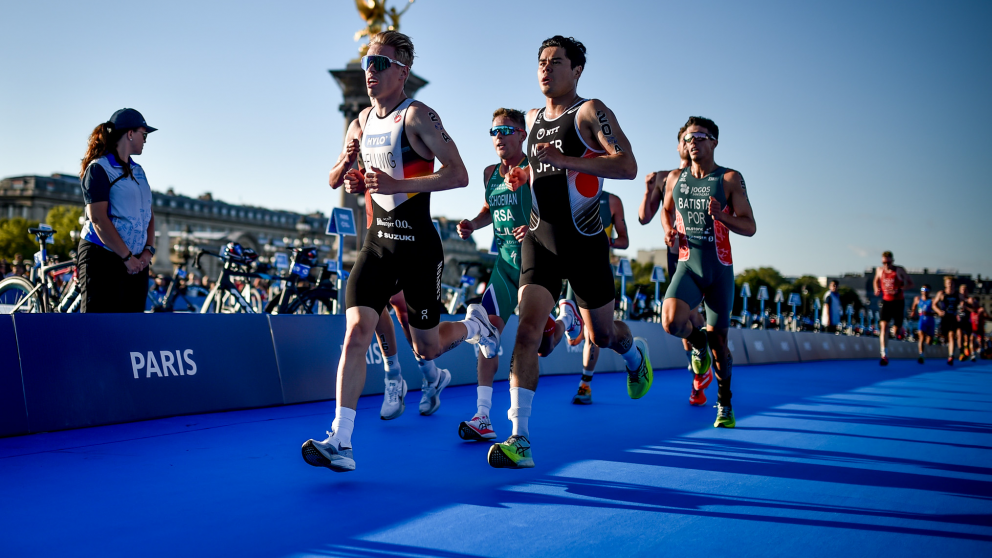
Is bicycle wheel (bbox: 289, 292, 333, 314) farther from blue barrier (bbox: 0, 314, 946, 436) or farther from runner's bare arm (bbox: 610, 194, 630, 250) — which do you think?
runner's bare arm (bbox: 610, 194, 630, 250)

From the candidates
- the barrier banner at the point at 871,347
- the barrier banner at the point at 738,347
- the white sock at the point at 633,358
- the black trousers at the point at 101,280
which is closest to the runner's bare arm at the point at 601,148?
the white sock at the point at 633,358

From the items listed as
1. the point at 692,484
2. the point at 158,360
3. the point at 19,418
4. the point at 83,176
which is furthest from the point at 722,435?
the point at 83,176

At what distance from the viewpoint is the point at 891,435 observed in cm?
654

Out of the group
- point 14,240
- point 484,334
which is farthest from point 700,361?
point 14,240

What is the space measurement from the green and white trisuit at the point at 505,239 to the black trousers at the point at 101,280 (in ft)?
9.49

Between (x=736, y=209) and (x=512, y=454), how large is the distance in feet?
10.5

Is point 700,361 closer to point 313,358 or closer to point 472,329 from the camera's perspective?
point 472,329

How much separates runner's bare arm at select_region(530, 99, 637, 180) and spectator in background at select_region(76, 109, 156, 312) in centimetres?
365

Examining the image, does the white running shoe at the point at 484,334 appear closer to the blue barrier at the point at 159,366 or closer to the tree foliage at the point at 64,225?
the blue barrier at the point at 159,366

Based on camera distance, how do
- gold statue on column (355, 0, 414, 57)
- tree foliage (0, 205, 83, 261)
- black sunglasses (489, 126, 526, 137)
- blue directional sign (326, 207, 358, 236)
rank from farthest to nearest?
tree foliage (0, 205, 83, 261)
gold statue on column (355, 0, 414, 57)
blue directional sign (326, 207, 358, 236)
black sunglasses (489, 126, 526, 137)


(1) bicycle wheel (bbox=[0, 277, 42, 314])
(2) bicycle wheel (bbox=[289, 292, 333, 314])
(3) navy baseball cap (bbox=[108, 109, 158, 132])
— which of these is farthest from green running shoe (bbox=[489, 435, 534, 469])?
(2) bicycle wheel (bbox=[289, 292, 333, 314])

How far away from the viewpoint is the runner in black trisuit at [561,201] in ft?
15.4

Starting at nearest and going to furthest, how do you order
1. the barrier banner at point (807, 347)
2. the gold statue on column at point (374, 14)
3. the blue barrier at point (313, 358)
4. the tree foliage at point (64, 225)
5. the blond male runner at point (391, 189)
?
the blond male runner at point (391, 189) < the blue barrier at point (313, 358) < the barrier banner at point (807, 347) < the gold statue on column at point (374, 14) < the tree foliage at point (64, 225)

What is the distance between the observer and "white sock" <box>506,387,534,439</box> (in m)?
4.64
